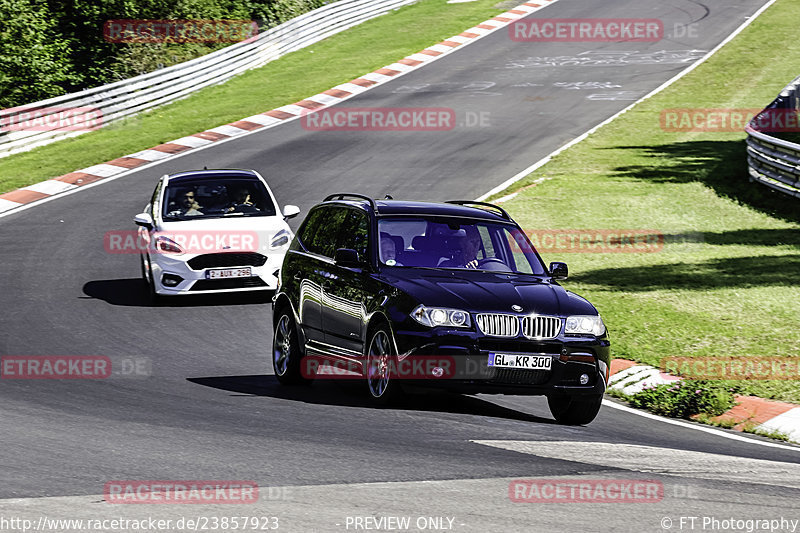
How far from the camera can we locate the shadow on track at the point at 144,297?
16062 mm

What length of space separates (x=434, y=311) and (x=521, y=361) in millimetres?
804

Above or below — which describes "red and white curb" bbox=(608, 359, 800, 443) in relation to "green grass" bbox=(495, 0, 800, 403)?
above

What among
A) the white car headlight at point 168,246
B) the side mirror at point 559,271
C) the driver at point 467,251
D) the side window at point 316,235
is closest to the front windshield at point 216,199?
the white car headlight at point 168,246

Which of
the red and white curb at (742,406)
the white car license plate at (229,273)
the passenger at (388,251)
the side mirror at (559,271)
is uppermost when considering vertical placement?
the passenger at (388,251)

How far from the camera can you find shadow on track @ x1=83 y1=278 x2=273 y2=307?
16.1 m

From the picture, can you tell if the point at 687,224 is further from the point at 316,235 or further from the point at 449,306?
the point at 449,306

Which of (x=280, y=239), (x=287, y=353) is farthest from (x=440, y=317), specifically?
(x=280, y=239)

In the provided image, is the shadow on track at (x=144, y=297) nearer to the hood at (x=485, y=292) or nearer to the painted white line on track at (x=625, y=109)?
the hood at (x=485, y=292)

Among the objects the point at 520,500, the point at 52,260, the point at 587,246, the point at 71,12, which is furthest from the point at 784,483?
the point at 71,12

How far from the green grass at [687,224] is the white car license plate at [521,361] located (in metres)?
2.65

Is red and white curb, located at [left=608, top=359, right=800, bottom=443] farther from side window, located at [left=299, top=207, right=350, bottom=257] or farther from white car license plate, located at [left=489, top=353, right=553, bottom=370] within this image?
side window, located at [left=299, top=207, right=350, bottom=257]

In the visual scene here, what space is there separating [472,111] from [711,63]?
9446mm

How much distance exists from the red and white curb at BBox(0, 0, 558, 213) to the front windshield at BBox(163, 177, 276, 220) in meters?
7.39

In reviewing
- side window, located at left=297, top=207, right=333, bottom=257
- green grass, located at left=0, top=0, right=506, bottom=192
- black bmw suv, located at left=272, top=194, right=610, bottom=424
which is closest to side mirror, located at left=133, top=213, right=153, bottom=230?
side window, located at left=297, top=207, right=333, bottom=257
